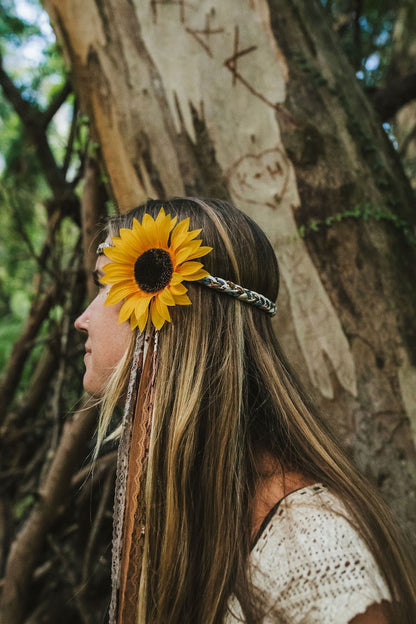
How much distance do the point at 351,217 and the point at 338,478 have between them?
108cm

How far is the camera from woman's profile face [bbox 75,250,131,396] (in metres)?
1.47

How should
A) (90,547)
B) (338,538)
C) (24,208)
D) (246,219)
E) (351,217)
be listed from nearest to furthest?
(338,538)
(246,219)
(351,217)
(90,547)
(24,208)

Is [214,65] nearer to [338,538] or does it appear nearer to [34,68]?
[338,538]

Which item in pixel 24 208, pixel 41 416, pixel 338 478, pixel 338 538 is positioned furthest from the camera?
pixel 24 208

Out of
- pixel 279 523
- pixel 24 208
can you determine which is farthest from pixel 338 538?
pixel 24 208

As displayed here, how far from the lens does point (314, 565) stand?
3.34ft

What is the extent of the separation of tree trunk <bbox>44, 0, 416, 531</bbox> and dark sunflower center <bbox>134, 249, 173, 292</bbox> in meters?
0.67

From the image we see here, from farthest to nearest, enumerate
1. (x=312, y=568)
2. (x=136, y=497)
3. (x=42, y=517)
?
(x=42, y=517), (x=136, y=497), (x=312, y=568)

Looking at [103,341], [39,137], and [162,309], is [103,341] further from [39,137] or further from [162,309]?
[39,137]

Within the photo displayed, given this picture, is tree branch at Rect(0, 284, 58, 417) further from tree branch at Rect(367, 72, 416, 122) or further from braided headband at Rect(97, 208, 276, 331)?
tree branch at Rect(367, 72, 416, 122)

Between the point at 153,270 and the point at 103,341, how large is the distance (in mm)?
291

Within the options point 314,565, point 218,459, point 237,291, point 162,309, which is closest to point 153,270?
point 162,309

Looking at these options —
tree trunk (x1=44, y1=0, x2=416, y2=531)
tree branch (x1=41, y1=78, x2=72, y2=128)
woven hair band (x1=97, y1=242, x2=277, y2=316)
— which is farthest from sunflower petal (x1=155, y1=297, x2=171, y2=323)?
tree branch (x1=41, y1=78, x2=72, y2=128)

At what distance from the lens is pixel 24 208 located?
13.4 ft
